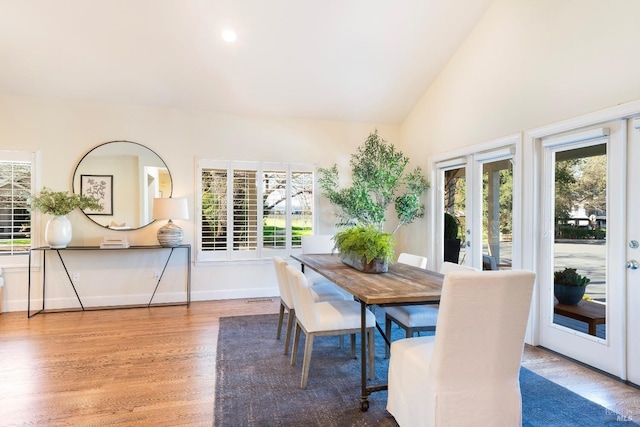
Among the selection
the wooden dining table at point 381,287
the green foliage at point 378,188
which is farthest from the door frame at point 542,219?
the green foliage at point 378,188

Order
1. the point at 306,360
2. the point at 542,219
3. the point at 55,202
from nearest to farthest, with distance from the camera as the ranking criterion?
the point at 306,360 → the point at 542,219 → the point at 55,202

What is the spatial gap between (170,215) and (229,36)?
2.26 m

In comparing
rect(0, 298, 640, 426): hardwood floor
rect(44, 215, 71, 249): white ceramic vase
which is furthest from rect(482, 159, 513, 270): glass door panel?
rect(44, 215, 71, 249): white ceramic vase

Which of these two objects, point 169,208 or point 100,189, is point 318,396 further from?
point 100,189

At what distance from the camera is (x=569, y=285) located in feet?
10.7

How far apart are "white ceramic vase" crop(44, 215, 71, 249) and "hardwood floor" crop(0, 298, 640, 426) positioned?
35.0 inches

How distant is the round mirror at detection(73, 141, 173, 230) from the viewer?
4793mm

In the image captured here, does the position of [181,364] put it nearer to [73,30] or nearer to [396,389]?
[396,389]

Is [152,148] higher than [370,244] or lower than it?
higher

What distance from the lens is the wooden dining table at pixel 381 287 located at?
2.13 m

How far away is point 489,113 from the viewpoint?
3.98 metres

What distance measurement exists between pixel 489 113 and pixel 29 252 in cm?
571

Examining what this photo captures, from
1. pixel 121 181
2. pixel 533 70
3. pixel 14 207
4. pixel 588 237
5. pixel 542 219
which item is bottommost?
pixel 588 237

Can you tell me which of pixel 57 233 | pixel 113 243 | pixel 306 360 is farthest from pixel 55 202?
pixel 306 360
